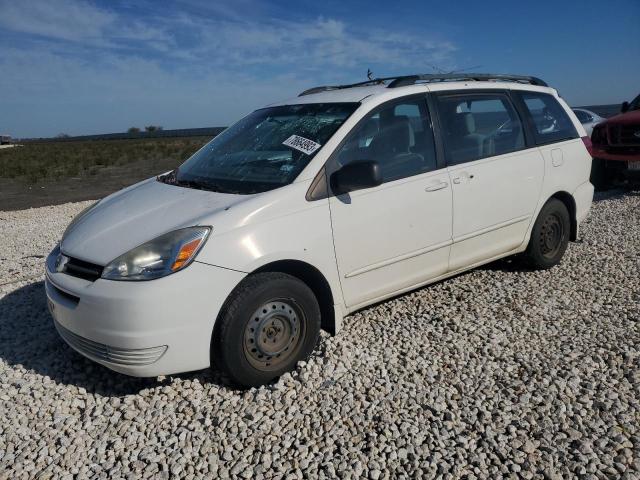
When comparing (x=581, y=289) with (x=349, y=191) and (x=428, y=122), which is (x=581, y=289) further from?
(x=349, y=191)

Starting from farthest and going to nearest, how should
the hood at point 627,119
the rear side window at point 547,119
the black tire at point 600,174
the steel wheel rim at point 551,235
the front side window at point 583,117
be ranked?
1. the front side window at point 583,117
2. the black tire at point 600,174
3. the hood at point 627,119
4. the steel wheel rim at point 551,235
5. the rear side window at point 547,119

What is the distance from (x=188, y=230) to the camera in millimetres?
3070

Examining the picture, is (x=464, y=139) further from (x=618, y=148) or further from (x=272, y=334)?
(x=618, y=148)

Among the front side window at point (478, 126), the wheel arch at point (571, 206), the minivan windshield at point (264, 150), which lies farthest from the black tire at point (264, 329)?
the wheel arch at point (571, 206)

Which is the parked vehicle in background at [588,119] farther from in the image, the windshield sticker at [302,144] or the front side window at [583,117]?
the windshield sticker at [302,144]

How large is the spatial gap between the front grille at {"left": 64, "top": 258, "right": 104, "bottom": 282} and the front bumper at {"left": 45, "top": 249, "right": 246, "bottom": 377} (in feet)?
0.21

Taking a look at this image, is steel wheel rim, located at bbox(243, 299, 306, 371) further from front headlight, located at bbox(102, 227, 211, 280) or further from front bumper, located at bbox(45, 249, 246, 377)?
front headlight, located at bbox(102, 227, 211, 280)

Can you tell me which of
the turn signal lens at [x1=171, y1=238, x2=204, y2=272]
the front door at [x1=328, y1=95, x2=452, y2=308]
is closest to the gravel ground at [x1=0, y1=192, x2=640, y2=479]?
the front door at [x1=328, y1=95, x2=452, y2=308]

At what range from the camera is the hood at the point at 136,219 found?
3.15 metres

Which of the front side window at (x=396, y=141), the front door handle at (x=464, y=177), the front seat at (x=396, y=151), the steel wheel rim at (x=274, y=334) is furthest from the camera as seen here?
the front door handle at (x=464, y=177)

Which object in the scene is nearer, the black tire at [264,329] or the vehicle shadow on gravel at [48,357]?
the black tire at [264,329]

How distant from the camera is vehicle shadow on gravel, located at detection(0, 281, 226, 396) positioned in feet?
11.5

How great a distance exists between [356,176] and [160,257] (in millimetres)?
1322

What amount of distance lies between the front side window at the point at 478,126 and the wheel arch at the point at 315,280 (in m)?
1.50
